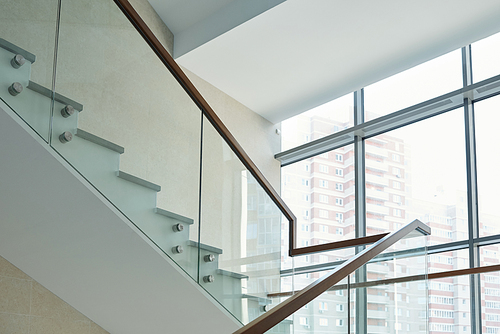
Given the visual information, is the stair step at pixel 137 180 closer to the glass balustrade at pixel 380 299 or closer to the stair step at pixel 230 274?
the stair step at pixel 230 274

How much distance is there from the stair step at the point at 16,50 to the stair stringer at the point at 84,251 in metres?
0.29

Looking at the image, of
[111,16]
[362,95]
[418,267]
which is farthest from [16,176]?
[362,95]

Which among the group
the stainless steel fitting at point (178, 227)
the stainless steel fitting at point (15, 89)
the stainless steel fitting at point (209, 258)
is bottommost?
the stainless steel fitting at point (209, 258)

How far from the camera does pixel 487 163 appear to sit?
5430 mm

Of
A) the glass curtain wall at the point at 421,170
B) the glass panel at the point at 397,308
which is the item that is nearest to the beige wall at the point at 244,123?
the glass curtain wall at the point at 421,170

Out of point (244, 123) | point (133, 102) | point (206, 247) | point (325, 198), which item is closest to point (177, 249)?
point (206, 247)

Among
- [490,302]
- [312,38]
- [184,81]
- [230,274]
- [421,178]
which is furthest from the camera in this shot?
[421,178]

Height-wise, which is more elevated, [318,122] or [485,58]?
[485,58]

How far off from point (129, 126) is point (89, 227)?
0.61 metres

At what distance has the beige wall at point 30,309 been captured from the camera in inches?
139

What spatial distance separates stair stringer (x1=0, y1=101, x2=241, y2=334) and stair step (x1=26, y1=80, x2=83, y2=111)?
191 millimetres

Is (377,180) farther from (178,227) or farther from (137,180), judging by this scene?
(137,180)

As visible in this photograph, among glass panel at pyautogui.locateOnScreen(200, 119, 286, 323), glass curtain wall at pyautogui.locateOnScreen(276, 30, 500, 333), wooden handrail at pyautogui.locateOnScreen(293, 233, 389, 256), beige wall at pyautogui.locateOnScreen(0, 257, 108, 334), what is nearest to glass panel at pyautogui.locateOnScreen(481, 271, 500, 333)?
glass curtain wall at pyautogui.locateOnScreen(276, 30, 500, 333)

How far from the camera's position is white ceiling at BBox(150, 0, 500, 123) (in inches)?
200
